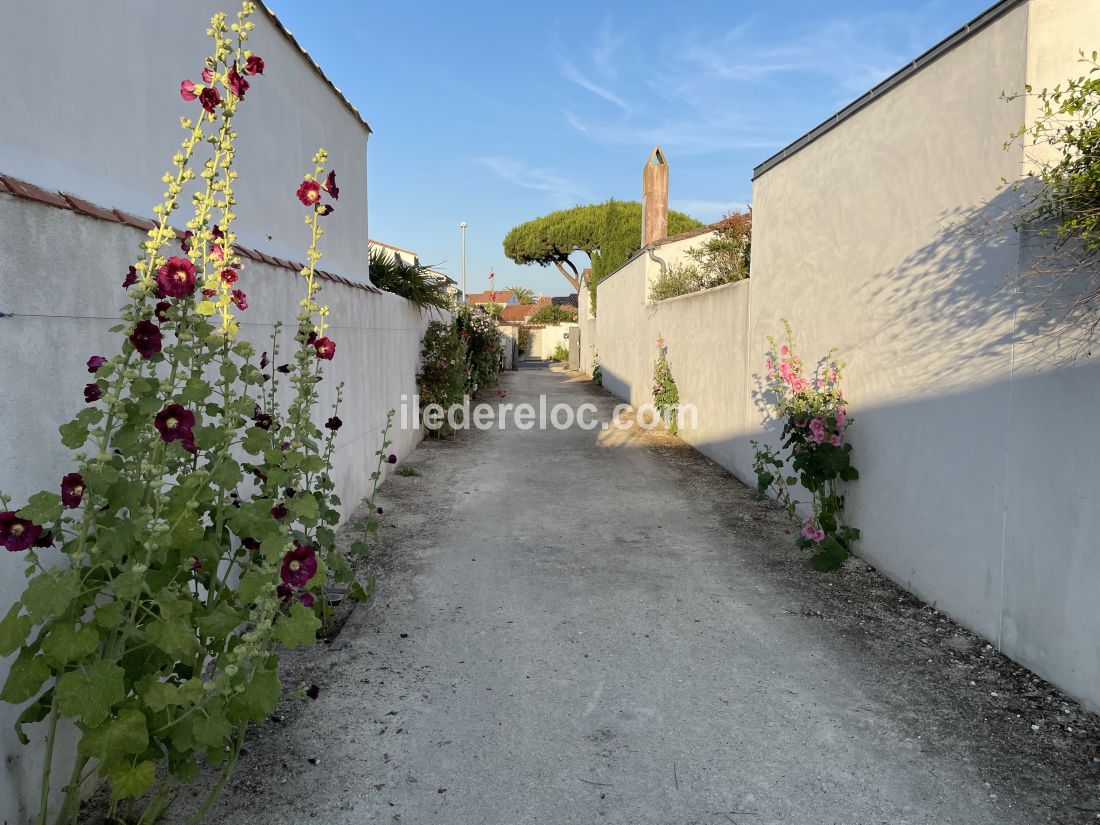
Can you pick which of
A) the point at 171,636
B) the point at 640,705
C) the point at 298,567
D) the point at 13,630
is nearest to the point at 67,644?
the point at 13,630

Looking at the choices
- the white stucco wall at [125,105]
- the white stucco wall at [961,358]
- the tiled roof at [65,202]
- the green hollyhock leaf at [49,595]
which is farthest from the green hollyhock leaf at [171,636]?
the white stucco wall at [961,358]

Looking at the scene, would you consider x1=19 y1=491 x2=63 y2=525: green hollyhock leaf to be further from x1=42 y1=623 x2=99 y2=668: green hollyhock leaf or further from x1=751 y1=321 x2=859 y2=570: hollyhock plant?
x1=751 y1=321 x2=859 y2=570: hollyhock plant

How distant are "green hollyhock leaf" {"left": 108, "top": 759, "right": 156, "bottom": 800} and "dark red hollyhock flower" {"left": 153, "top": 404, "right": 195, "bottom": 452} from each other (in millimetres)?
867

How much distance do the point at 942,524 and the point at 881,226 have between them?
2.04 m

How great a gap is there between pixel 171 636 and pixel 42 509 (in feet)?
1.48

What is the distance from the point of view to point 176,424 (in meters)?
1.91

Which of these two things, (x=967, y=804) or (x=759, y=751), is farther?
(x=759, y=751)

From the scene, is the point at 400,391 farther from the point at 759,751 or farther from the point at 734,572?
the point at 759,751

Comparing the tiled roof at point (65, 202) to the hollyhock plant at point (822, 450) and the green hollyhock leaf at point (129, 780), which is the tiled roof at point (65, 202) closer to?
the green hollyhock leaf at point (129, 780)

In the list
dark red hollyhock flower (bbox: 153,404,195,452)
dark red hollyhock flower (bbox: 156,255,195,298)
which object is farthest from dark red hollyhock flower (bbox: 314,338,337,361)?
dark red hollyhock flower (bbox: 153,404,195,452)

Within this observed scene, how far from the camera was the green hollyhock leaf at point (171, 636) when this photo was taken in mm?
1798

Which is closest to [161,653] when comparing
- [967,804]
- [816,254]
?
[967,804]

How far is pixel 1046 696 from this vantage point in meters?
2.97

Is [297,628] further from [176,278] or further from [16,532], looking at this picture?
[176,278]
